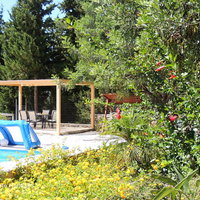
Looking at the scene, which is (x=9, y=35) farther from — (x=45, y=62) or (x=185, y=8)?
(x=185, y=8)

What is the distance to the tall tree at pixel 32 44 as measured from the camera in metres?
18.6

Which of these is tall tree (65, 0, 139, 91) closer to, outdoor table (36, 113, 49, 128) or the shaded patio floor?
the shaded patio floor

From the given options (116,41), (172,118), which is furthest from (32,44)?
(172,118)

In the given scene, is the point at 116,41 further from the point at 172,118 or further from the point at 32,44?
the point at 32,44

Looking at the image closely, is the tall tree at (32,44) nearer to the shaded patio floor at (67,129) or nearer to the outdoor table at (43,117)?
the outdoor table at (43,117)

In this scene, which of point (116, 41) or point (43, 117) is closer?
point (116, 41)

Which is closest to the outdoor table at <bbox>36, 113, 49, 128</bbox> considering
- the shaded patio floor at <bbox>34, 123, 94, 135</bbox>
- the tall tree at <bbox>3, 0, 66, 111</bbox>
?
the shaded patio floor at <bbox>34, 123, 94, 135</bbox>

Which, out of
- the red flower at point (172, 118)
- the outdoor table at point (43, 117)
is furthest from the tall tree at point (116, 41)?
the outdoor table at point (43, 117)

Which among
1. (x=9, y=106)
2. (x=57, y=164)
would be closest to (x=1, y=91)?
(x=9, y=106)

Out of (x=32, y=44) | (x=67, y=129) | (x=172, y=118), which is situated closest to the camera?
(x=172, y=118)

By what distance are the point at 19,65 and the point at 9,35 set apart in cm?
269

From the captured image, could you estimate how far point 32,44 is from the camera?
18703 millimetres

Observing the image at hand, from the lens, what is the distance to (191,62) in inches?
144

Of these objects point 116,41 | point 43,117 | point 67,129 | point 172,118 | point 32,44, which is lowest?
point 67,129
